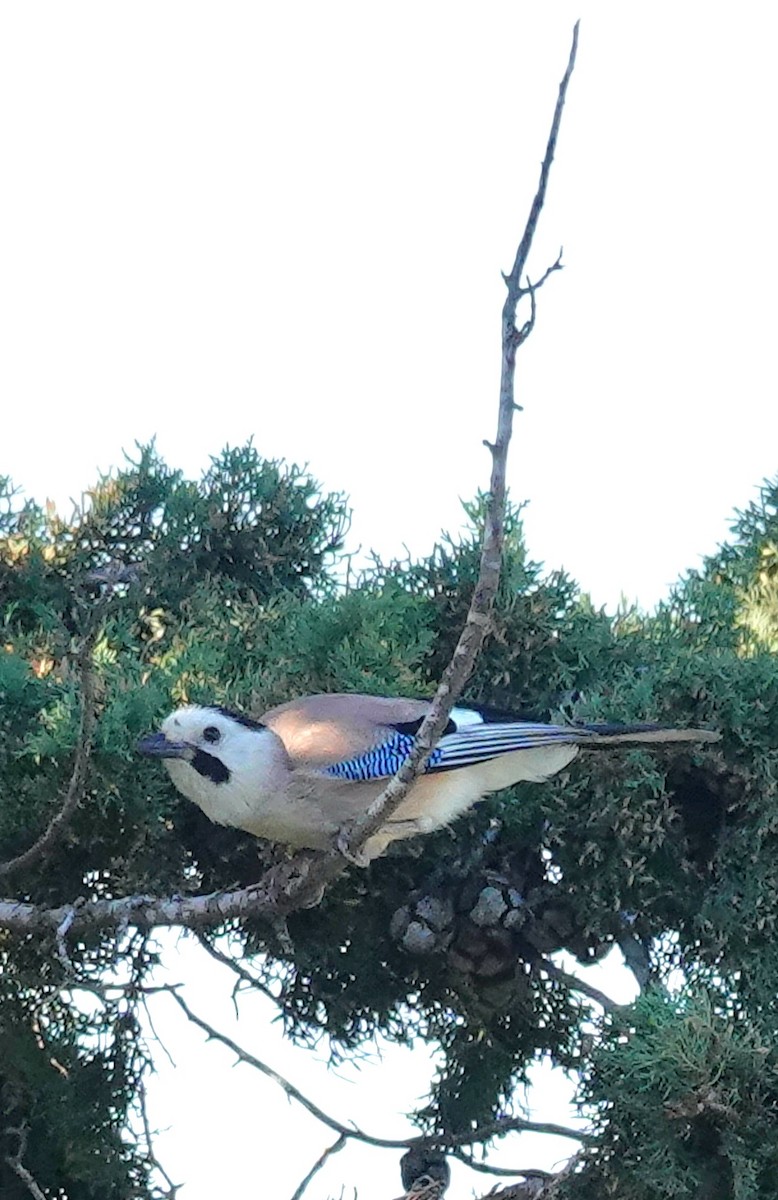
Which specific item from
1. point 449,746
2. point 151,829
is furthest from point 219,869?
point 449,746

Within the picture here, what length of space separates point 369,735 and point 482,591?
0.32 meters

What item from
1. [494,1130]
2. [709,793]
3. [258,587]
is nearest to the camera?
[494,1130]

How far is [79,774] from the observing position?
1.15 meters

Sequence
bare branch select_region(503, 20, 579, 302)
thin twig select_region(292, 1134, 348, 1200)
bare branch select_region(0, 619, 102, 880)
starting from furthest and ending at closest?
thin twig select_region(292, 1134, 348, 1200) → bare branch select_region(0, 619, 102, 880) → bare branch select_region(503, 20, 579, 302)

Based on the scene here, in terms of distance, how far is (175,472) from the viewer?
1599 millimetres

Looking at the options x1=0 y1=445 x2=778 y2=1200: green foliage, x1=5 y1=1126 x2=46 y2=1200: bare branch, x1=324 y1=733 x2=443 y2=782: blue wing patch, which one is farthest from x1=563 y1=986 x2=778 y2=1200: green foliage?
x1=5 y1=1126 x2=46 y2=1200: bare branch

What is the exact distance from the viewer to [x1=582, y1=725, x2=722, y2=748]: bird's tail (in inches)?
48.0

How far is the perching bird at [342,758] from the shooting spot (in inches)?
48.2

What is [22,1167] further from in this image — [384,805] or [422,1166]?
[384,805]

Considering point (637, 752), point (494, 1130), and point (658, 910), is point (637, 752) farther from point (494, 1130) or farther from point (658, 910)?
point (494, 1130)

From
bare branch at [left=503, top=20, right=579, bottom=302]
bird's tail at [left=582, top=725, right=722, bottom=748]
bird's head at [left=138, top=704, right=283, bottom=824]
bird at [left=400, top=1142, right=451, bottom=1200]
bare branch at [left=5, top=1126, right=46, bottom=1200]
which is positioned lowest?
bare branch at [left=5, top=1126, right=46, bottom=1200]

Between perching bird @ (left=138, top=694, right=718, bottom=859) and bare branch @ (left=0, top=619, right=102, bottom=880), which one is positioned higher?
perching bird @ (left=138, top=694, right=718, bottom=859)

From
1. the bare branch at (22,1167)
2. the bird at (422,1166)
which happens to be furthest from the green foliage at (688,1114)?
the bare branch at (22,1167)

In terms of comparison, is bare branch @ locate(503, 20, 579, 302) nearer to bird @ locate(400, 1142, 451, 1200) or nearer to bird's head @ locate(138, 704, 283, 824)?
bird's head @ locate(138, 704, 283, 824)
